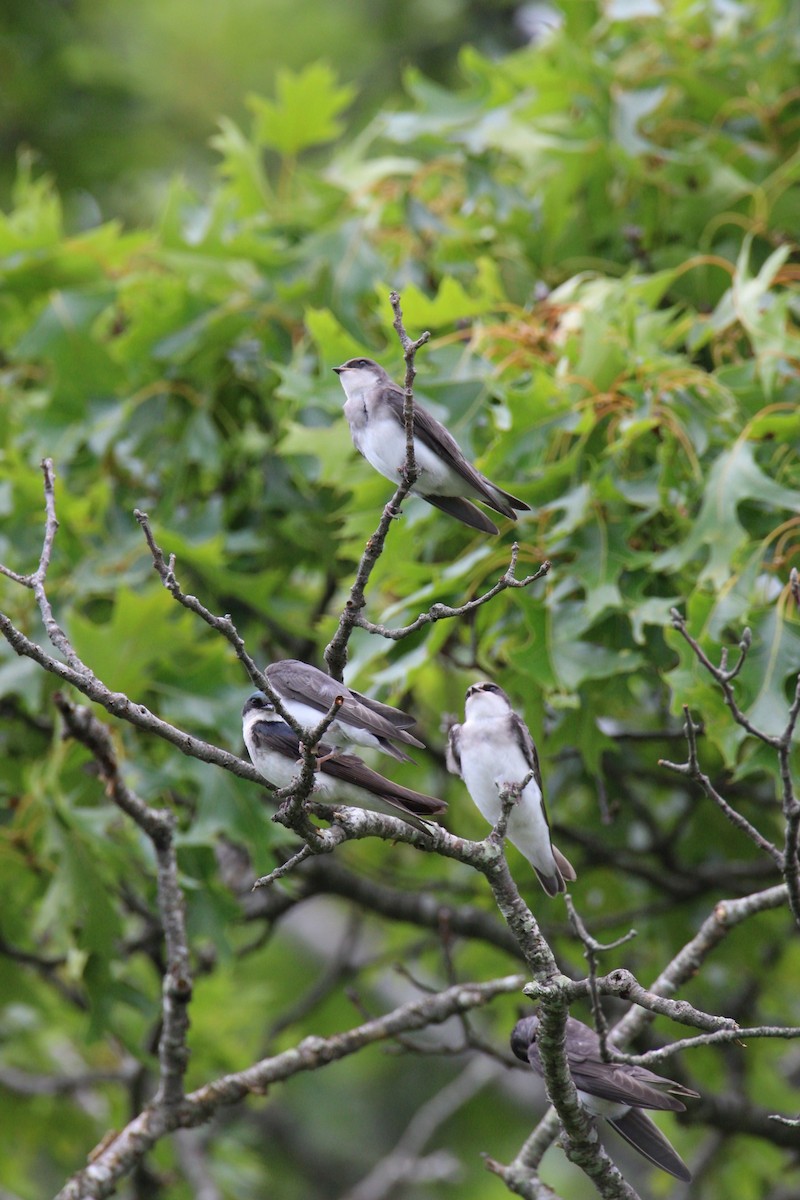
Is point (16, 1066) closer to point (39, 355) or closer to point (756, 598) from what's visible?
point (39, 355)

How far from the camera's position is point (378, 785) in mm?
2705

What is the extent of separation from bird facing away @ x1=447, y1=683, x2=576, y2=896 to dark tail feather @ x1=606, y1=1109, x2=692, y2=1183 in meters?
0.85

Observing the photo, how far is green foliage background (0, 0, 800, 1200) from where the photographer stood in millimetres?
4348

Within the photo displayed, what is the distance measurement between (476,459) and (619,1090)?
2.13m

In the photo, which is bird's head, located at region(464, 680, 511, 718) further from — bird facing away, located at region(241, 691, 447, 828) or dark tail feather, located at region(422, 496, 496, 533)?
bird facing away, located at region(241, 691, 447, 828)

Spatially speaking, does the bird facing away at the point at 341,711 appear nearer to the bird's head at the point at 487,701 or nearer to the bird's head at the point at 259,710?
the bird's head at the point at 259,710

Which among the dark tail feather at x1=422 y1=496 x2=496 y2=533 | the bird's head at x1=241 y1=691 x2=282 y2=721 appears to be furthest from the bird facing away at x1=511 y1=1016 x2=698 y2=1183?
the dark tail feather at x1=422 y1=496 x2=496 y2=533

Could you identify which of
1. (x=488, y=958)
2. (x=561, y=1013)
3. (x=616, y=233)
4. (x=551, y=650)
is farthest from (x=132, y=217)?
(x=561, y=1013)

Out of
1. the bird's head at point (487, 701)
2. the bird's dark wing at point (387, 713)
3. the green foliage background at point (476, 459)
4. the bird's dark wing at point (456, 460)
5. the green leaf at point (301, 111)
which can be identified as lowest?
the bird's dark wing at point (387, 713)

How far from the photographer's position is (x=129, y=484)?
6.25 m

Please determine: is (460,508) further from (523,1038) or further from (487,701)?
(523,1038)

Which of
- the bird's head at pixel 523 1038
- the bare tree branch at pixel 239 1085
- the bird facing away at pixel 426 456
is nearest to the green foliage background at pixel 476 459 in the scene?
the bare tree branch at pixel 239 1085

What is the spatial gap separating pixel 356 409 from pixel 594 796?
2.85 meters

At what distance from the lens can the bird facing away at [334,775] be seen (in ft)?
8.84
